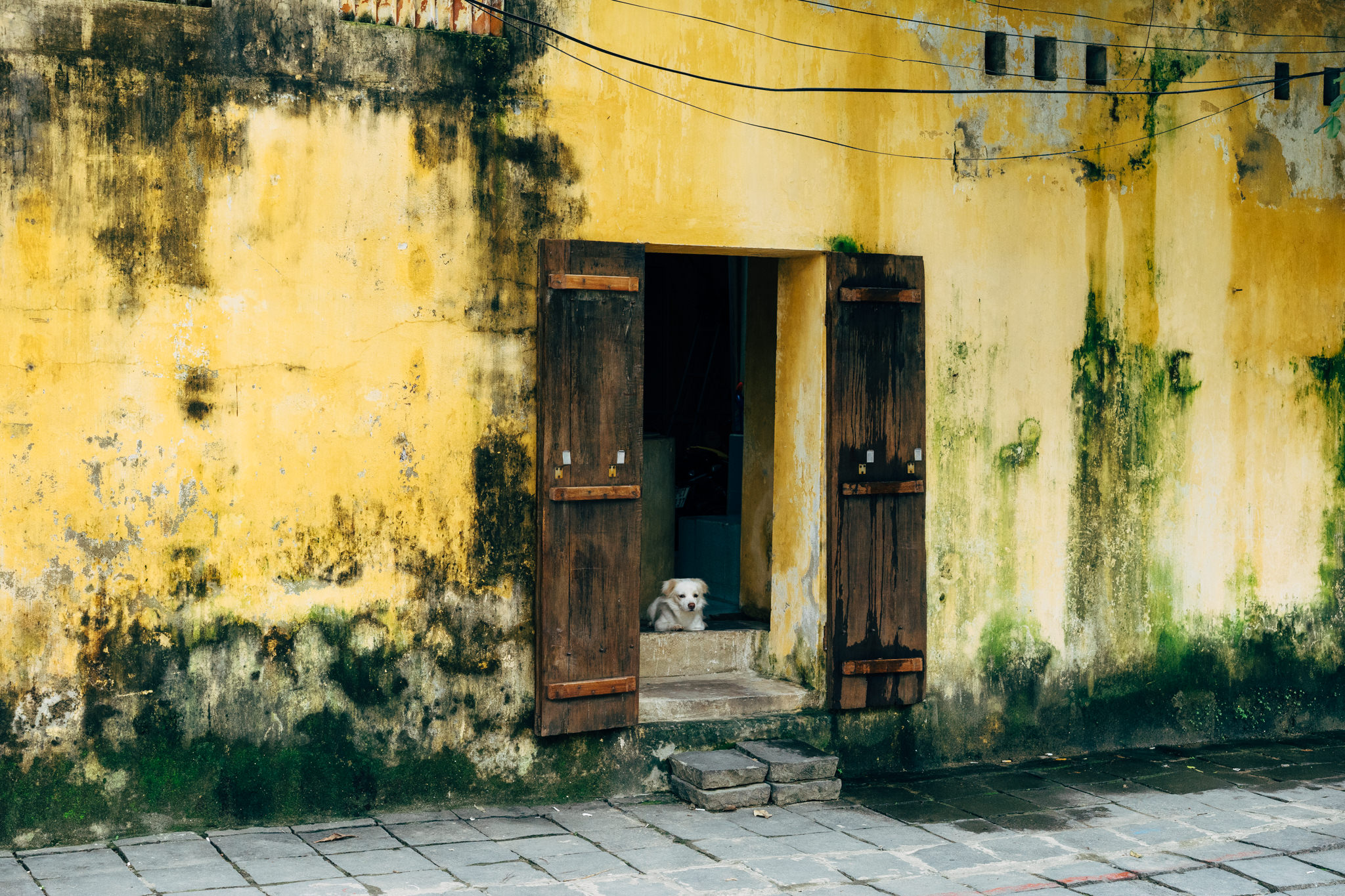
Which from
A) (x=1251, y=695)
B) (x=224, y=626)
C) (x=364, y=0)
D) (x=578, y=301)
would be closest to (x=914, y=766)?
(x=1251, y=695)

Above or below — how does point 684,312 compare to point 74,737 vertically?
above

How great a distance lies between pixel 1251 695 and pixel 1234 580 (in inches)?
28.0

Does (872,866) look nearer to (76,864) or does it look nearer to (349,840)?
(349,840)

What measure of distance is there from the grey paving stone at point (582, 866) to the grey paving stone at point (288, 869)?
0.84 meters

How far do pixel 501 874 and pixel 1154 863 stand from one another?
9.02 ft

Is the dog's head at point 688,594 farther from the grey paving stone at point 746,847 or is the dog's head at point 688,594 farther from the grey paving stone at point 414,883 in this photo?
the grey paving stone at point 414,883

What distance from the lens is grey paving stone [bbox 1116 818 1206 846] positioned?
5844mm

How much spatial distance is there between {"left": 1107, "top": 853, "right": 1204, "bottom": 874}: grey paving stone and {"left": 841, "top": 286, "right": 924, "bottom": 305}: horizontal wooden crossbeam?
2.87 metres

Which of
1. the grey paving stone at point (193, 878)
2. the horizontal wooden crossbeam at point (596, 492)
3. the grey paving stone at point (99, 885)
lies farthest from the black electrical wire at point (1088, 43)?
the grey paving stone at point (99, 885)

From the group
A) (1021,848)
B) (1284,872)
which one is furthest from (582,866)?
(1284,872)

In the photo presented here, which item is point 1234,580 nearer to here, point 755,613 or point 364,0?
point 755,613

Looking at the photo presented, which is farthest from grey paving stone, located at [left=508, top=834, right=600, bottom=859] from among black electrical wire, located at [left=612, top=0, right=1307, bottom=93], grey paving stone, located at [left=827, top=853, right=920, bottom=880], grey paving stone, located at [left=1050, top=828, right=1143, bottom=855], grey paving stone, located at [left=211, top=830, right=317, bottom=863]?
black electrical wire, located at [left=612, top=0, right=1307, bottom=93]

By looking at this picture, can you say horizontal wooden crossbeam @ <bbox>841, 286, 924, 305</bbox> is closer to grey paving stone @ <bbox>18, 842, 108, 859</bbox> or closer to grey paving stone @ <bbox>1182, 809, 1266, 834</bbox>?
grey paving stone @ <bbox>1182, 809, 1266, 834</bbox>

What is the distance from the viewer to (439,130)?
594cm
